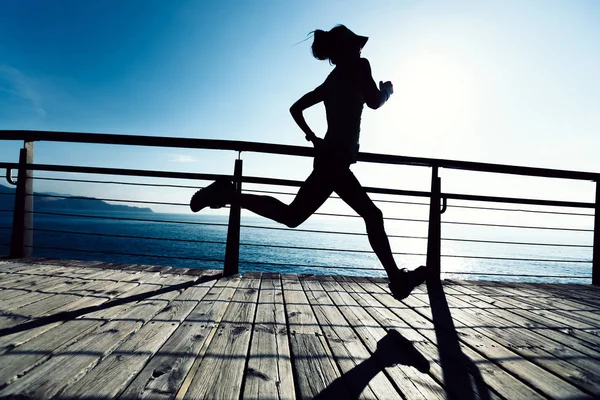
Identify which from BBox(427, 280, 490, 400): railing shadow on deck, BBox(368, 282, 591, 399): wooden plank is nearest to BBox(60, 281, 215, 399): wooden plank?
BBox(427, 280, 490, 400): railing shadow on deck

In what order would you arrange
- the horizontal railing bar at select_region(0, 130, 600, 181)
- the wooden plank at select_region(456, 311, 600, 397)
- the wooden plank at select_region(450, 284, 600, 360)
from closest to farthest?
the wooden plank at select_region(456, 311, 600, 397) → the wooden plank at select_region(450, 284, 600, 360) → the horizontal railing bar at select_region(0, 130, 600, 181)

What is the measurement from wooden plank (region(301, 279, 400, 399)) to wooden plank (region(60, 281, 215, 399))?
2.16 ft

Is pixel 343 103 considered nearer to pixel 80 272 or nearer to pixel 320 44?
pixel 320 44

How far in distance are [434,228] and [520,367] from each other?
1819mm

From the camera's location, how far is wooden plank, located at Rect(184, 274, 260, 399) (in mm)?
983

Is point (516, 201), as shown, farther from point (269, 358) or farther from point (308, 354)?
point (269, 358)

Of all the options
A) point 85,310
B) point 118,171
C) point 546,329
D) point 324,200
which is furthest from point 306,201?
point 118,171

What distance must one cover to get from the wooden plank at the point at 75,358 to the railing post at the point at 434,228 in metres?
2.41

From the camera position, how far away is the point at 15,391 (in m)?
0.93

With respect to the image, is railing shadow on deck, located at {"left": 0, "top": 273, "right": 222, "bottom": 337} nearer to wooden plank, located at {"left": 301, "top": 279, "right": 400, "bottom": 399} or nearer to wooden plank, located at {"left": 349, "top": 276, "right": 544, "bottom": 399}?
wooden plank, located at {"left": 301, "top": 279, "right": 400, "bottom": 399}

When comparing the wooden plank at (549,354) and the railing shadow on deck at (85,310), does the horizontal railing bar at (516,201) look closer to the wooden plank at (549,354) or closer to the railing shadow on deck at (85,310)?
the wooden plank at (549,354)

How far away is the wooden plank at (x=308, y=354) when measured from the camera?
41.3 inches

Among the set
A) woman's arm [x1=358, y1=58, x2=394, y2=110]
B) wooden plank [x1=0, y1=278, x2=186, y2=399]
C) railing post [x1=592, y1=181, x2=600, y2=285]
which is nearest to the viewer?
wooden plank [x1=0, y1=278, x2=186, y2=399]

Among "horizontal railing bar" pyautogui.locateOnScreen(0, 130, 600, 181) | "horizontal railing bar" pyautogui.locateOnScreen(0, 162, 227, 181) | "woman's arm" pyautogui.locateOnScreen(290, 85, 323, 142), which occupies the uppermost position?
"woman's arm" pyautogui.locateOnScreen(290, 85, 323, 142)
